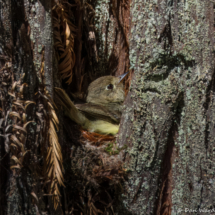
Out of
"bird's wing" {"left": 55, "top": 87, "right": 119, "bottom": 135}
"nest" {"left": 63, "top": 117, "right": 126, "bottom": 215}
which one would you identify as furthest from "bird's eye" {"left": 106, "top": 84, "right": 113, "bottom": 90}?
"nest" {"left": 63, "top": 117, "right": 126, "bottom": 215}

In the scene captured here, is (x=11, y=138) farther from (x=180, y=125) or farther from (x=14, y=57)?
(x=180, y=125)

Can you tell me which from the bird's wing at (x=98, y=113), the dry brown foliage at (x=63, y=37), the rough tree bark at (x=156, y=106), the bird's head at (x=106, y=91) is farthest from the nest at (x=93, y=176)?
the bird's head at (x=106, y=91)

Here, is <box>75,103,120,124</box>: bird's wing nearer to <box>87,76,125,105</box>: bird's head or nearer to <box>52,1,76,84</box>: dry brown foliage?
<box>87,76,125,105</box>: bird's head

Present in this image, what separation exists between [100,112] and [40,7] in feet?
4.82

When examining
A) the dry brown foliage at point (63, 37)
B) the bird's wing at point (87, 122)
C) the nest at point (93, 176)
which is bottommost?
the nest at point (93, 176)

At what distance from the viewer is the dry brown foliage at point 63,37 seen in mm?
2383

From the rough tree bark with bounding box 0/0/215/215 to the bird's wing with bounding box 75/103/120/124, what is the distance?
29.7 inches

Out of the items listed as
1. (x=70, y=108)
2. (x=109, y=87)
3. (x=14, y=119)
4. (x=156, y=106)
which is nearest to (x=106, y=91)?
(x=109, y=87)

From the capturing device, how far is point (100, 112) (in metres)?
3.08

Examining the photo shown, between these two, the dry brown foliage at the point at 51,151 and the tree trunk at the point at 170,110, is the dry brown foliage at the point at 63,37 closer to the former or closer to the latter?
the dry brown foliage at the point at 51,151

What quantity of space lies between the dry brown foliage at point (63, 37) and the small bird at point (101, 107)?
39 centimetres

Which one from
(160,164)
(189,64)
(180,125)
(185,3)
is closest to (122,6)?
(185,3)

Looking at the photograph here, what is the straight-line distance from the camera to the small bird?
2891 millimetres

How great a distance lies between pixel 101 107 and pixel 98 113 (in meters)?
0.17
